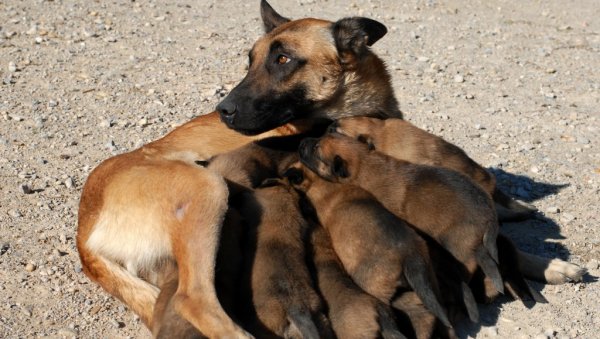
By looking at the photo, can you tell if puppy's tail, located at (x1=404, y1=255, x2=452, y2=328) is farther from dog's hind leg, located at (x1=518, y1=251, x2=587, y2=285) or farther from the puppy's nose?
the puppy's nose

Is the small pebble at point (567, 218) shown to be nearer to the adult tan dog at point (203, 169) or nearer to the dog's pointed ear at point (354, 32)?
the adult tan dog at point (203, 169)

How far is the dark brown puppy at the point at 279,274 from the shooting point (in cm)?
432

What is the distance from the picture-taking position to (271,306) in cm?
434

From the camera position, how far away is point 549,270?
5508mm

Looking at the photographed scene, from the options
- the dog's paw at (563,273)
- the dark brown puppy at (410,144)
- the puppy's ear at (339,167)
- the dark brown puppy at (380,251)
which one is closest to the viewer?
the dark brown puppy at (380,251)

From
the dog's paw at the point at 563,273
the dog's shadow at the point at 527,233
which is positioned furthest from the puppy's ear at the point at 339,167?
the dog's paw at the point at 563,273

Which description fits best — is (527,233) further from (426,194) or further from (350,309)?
(350,309)

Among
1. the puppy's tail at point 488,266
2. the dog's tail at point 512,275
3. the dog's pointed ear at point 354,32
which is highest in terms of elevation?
the dog's pointed ear at point 354,32

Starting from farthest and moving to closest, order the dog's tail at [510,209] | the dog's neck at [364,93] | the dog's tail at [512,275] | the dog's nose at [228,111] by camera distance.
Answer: the dog's tail at [510,209] → the dog's neck at [364,93] → the dog's nose at [228,111] → the dog's tail at [512,275]

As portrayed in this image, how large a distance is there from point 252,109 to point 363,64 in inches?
38.0

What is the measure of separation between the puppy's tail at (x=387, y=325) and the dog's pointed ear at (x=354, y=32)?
2238 millimetres

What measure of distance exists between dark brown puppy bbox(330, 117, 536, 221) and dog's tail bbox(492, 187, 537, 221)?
1.08 feet

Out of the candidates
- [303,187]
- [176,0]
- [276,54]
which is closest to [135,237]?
[303,187]

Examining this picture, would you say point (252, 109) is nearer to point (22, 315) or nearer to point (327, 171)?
point (327, 171)
